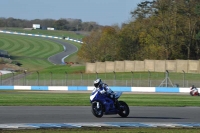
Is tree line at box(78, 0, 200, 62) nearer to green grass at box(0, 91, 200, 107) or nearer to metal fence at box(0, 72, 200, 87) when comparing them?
metal fence at box(0, 72, 200, 87)

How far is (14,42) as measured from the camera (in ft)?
525

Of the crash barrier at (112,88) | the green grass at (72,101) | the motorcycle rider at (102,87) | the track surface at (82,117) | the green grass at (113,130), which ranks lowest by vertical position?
the crash barrier at (112,88)

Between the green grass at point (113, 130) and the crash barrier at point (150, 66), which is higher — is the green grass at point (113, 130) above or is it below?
below

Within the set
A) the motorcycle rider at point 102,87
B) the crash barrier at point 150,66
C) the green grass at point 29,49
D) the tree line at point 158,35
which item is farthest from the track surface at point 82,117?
the green grass at point 29,49

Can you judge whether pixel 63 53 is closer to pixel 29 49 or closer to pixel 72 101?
pixel 29 49

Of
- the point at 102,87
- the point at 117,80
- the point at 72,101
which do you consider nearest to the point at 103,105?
the point at 102,87

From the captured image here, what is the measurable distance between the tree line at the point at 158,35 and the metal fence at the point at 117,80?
18.0 m

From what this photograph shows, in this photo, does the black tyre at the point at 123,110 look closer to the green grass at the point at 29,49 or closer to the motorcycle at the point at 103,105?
the motorcycle at the point at 103,105

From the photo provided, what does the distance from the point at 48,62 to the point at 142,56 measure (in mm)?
38475

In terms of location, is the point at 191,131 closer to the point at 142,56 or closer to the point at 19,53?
the point at 142,56

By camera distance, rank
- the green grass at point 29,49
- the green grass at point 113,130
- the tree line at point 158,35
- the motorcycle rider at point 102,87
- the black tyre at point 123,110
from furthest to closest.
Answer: the green grass at point 29,49
the tree line at point 158,35
the black tyre at point 123,110
the motorcycle rider at point 102,87
the green grass at point 113,130

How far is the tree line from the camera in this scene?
8638 cm

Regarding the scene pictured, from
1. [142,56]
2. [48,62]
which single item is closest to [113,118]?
[142,56]

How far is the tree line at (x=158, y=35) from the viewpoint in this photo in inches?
3401
